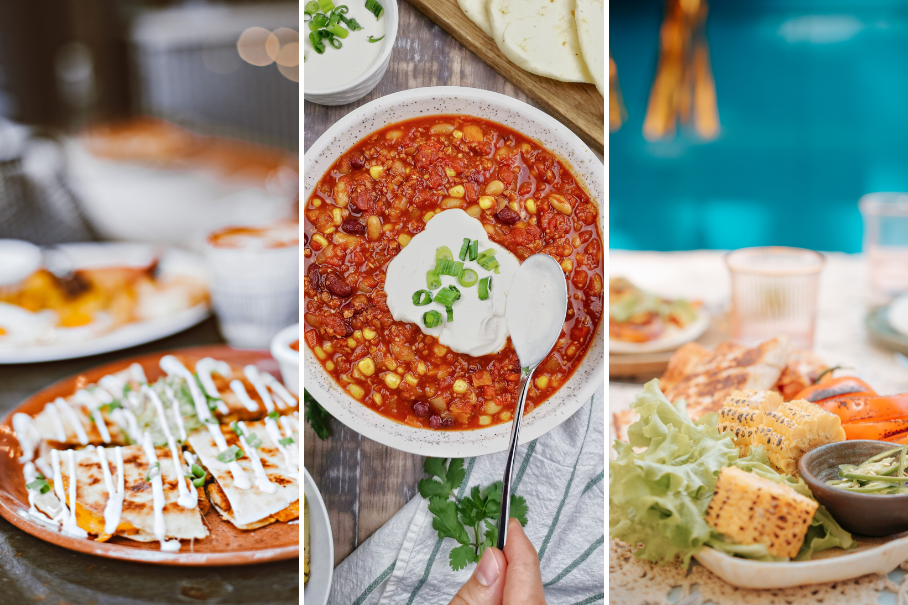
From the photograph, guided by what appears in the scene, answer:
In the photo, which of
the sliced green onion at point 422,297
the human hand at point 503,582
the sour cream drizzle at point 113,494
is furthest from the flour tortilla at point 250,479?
the sliced green onion at point 422,297

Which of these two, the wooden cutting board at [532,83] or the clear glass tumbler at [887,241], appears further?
the clear glass tumbler at [887,241]

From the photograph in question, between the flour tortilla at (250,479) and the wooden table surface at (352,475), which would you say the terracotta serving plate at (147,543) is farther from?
the wooden table surface at (352,475)

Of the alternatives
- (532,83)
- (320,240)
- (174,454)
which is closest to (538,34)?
(532,83)

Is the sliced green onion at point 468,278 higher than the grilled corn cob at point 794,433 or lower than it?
higher

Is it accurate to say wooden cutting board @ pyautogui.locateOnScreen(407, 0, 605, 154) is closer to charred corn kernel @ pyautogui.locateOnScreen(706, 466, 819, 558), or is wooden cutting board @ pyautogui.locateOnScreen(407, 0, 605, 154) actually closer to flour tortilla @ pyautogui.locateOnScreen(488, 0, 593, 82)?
flour tortilla @ pyautogui.locateOnScreen(488, 0, 593, 82)

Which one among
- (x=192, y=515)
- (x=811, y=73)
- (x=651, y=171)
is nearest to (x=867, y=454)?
(x=651, y=171)

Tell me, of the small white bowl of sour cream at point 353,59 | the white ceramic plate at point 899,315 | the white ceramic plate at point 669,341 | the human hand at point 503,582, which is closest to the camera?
the human hand at point 503,582
